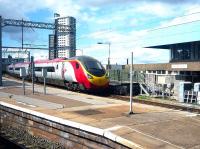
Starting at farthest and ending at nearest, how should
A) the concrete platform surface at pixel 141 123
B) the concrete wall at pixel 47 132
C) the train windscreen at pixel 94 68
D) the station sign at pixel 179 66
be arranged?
1. the station sign at pixel 179 66
2. the train windscreen at pixel 94 68
3. the concrete wall at pixel 47 132
4. the concrete platform surface at pixel 141 123

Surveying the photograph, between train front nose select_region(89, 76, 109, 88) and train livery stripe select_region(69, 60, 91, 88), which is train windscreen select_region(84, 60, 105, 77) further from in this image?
train livery stripe select_region(69, 60, 91, 88)

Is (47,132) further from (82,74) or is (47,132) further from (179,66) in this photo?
(179,66)

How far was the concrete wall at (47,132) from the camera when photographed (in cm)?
1066

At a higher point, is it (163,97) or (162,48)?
(162,48)

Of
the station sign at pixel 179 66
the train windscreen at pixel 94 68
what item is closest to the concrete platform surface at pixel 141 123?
the train windscreen at pixel 94 68

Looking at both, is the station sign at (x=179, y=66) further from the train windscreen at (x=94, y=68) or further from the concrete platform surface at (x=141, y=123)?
the concrete platform surface at (x=141, y=123)

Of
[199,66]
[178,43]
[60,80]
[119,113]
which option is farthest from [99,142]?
[178,43]

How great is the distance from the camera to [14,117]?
1655cm

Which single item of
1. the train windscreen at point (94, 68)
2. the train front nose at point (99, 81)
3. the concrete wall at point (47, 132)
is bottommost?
the concrete wall at point (47, 132)

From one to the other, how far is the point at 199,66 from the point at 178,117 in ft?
77.6

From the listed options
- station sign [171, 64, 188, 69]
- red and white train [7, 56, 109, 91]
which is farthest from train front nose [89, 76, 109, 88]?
station sign [171, 64, 188, 69]

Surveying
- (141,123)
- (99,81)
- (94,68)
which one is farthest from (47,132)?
(94,68)

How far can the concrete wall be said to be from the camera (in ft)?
35.0

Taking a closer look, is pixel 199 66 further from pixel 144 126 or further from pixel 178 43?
pixel 144 126
